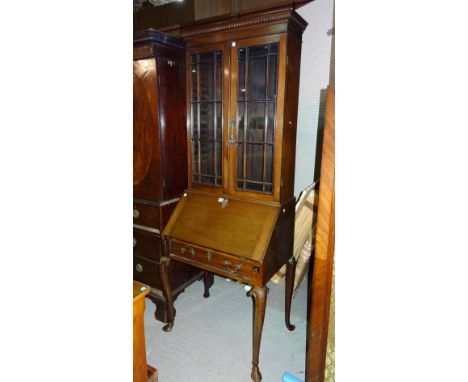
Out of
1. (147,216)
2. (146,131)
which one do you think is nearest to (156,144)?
(146,131)

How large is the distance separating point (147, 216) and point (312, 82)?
5.63ft

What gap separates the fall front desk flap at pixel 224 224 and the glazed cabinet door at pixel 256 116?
11 centimetres

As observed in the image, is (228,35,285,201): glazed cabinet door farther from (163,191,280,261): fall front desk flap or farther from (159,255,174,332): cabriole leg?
(159,255,174,332): cabriole leg

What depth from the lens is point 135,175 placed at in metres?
2.16

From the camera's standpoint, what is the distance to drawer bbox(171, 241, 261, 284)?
166 cm

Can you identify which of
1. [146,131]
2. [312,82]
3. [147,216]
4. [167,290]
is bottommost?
[167,290]

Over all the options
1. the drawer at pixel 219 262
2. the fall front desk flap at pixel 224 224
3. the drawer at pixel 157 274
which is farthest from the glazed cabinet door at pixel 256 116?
the drawer at pixel 157 274

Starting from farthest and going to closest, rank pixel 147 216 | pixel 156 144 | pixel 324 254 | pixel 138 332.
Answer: pixel 147 216, pixel 156 144, pixel 138 332, pixel 324 254

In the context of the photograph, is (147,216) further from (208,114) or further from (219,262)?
(208,114)

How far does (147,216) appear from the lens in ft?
7.01

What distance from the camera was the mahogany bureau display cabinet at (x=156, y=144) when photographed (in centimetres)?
191

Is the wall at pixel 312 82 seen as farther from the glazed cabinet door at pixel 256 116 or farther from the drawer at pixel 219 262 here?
the drawer at pixel 219 262
